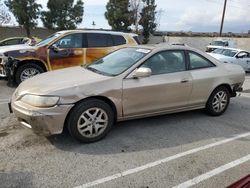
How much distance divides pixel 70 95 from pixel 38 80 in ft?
2.81

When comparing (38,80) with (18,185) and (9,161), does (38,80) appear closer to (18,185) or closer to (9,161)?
(9,161)

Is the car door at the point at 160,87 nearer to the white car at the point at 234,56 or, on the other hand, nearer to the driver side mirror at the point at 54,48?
the driver side mirror at the point at 54,48

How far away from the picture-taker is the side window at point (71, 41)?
827 centimetres

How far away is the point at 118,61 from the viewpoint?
487 cm

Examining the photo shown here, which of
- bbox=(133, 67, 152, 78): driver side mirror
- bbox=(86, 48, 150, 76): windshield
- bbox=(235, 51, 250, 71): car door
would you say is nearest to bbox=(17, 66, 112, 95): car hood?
bbox=(86, 48, 150, 76): windshield

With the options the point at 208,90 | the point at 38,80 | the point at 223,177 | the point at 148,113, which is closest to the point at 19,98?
the point at 38,80

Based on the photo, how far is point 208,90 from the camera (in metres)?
5.33

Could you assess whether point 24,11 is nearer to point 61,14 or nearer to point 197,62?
point 61,14

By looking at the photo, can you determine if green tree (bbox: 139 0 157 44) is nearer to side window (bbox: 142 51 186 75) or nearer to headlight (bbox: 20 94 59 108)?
side window (bbox: 142 51 186 75)

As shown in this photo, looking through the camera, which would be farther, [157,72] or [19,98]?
[157,72]

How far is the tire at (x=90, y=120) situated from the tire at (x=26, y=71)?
14.8 feet

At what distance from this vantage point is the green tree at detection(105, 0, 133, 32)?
34000mm

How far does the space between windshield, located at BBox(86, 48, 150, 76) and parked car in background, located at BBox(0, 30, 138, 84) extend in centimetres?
333

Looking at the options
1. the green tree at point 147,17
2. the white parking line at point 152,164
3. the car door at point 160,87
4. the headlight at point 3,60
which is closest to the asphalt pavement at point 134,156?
the white parking line at point 152,164
